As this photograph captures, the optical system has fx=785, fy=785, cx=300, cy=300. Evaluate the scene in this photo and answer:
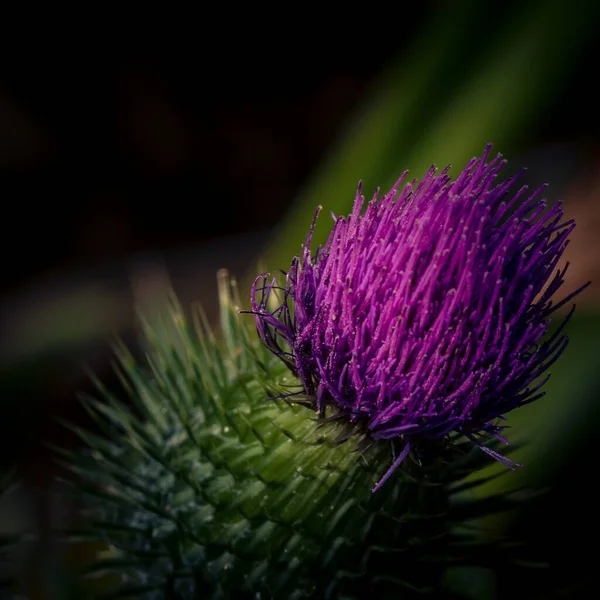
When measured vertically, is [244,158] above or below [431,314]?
above

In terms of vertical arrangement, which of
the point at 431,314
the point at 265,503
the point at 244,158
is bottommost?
the point at 265,503

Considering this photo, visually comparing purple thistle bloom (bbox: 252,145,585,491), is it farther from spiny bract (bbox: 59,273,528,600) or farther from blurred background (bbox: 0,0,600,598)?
blurred background (bbox: 0,0,600,598)

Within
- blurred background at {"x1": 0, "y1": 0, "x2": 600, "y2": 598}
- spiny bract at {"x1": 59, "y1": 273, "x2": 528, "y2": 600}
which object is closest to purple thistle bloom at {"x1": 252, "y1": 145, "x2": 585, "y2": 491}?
spiny bract at {"x1": 59, "y1": 273, "x2": 528, "y2": 600}

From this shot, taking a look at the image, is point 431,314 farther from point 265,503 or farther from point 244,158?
point 244,158

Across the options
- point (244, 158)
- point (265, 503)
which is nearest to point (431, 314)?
point (265, 503)

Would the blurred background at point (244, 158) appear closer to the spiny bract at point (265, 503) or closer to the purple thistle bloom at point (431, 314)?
the spiny bract at point (265, 503)
